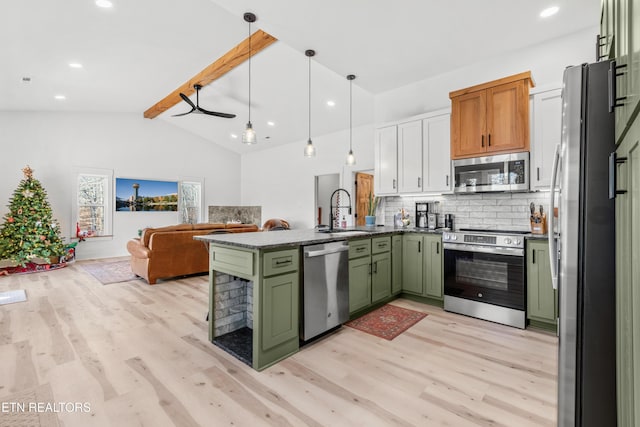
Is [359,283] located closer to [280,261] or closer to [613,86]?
[280,261]

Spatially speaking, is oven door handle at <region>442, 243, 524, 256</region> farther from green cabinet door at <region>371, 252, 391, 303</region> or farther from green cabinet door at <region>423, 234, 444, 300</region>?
green cabinet door at <region>371, 252, 391, 303</region>

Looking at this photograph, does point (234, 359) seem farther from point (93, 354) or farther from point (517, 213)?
point (517, 213)

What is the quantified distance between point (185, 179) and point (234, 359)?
778cm

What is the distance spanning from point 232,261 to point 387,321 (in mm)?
1775

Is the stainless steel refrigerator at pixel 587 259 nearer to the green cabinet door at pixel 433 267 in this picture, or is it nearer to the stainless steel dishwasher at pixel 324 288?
the stainless steel dishwasher at pixel 324 288

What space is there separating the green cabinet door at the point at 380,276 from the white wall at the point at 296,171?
3.78 m

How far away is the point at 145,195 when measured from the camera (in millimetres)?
8320

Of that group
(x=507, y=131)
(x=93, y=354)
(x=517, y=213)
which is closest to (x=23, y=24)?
(x=93, y=354)

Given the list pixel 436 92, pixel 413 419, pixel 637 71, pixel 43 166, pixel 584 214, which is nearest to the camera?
pixel 637 71

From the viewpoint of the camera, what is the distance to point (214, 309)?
108 inches

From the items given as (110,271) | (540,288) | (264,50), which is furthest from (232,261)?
(110,271)

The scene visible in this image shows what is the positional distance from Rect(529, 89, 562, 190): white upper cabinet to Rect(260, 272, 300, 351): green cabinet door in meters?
2.77

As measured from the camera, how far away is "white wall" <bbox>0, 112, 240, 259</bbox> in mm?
6488

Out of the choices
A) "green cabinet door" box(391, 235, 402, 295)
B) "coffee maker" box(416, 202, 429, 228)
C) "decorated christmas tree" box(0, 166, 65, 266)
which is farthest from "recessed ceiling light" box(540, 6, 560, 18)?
"decorated christmas tree" box(0, 166, 65, 266)
